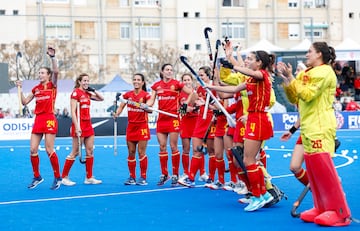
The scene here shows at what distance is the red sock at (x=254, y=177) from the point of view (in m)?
10.2

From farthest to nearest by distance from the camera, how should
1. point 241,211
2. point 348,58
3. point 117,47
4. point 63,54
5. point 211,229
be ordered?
point 117,47 → point 63,54 → point 348,58 → point 241,211 → point 211,229

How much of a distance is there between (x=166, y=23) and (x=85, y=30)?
6068 millimetres

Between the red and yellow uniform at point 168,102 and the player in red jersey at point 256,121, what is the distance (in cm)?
354

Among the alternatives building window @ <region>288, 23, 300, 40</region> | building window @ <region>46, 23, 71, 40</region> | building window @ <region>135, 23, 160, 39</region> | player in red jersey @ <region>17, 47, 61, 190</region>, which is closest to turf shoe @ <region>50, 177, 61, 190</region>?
player in red jersey @ <region>17, 47, 61, 190</region>

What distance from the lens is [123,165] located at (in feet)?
58.5

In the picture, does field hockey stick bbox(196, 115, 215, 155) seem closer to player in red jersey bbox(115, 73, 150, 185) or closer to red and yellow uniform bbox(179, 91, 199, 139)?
red and yellow uniform bbox(179, 91, 199, 139)

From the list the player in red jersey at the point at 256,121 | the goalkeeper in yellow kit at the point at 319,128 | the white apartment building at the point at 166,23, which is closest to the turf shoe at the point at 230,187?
the player in red jersey at the point at 256,121

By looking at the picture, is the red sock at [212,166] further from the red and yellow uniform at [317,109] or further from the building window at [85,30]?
the building window at [85,30]

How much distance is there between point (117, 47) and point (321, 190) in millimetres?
51801

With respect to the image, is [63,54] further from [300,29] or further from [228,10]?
[300,29]

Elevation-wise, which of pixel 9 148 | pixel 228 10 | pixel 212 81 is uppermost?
pixel 228 10

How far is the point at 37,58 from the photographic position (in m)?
52.6

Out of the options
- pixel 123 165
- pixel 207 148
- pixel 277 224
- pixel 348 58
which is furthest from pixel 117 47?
pixel 277 224

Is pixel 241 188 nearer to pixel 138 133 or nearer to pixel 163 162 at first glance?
pixel 163 162
